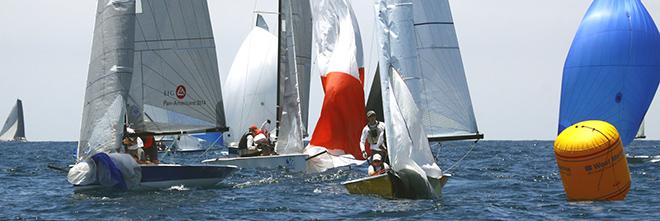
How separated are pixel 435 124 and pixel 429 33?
186cm

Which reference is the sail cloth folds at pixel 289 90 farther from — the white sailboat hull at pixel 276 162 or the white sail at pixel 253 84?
the white sail at pixel 253 84

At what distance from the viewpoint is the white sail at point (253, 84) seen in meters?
45.6

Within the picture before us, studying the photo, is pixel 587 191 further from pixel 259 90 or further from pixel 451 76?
pixel 259 90

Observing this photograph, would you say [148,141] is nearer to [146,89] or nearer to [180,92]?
[146,89]

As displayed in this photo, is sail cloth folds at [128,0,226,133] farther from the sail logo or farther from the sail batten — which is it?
the sail batten

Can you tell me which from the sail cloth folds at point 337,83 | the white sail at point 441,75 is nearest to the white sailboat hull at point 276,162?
the sail cloth folds at point 337,83

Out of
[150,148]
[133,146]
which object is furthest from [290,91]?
[133,146]

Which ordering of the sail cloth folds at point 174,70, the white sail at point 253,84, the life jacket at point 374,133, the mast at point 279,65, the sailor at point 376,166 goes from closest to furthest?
the sailor at point 376,166, the life jacket at point 374,133, the sail cloth folds at point 174,70, the mast at point 279,65, the white sail at point 253,84

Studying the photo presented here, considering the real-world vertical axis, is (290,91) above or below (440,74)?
above

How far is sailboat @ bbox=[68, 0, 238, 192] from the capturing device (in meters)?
21.5

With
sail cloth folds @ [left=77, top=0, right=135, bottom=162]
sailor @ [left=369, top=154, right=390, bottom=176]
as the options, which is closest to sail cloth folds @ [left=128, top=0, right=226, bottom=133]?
sail cloth folds @ [left=77, top=0, right=135, bottom=162]

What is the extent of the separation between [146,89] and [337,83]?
623 cm

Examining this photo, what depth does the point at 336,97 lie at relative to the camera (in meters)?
28.6

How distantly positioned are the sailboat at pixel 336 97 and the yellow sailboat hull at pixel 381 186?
8.21 meters
